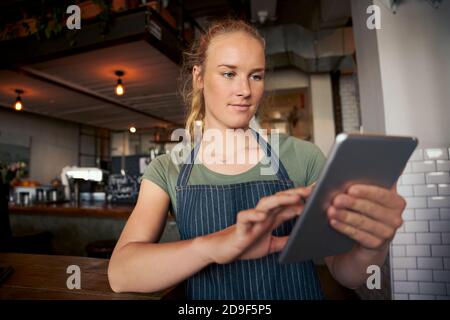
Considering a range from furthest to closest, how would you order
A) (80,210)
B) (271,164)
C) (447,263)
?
(80,210)
(447,263)
(271,164)

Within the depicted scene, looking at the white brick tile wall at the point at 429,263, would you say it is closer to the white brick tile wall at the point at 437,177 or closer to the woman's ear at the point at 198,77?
the white brick tile wall at the point at 437,177

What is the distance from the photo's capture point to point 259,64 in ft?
3.16

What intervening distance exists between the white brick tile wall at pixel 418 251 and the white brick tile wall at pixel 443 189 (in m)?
0.37

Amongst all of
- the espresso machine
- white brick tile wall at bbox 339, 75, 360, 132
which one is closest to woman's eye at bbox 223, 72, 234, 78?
the espresso machine

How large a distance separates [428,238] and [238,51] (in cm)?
189

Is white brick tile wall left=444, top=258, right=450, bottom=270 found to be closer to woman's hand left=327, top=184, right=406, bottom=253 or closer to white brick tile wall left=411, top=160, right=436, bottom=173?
white brick tile wall left=411, top=160, right=436, bottom=173

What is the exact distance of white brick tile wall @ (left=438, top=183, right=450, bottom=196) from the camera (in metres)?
1.94

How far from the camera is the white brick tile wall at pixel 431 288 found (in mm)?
1915

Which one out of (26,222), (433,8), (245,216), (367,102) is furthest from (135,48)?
(245,216)

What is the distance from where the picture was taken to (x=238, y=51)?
954 millimetres

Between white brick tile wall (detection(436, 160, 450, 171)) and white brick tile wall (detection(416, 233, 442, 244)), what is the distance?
1.45ft

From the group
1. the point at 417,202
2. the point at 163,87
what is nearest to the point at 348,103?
the point at 163,87

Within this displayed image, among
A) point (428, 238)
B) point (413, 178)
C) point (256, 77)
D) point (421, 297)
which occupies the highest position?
point (256, 77)

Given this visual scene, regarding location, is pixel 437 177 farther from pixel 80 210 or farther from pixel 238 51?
pixel 80 210
